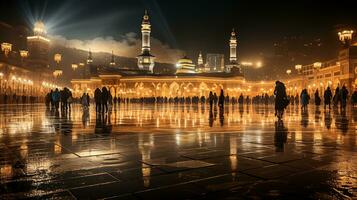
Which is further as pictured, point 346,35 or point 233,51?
point 233,51

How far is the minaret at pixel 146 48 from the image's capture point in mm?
109625

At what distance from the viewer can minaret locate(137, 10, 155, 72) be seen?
110 meters

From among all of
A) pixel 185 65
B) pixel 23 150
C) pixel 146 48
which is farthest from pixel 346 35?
pixel 146 48

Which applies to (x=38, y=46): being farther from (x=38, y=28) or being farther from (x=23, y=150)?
(x=23, y=150)

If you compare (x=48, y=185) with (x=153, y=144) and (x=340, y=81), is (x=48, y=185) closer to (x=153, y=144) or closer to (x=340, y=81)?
(x=153, y=144)

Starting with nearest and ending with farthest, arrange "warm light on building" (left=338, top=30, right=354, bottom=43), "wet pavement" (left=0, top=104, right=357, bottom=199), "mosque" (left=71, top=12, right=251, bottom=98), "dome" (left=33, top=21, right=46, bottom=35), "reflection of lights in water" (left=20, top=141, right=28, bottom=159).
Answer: "wet pavement" (left=0, top=104, right=357, bottom=199)
"reflection of lights in water" (left=20, top=141, right=28, bottom=159)
"warm light on building" (left=338, top=30, right=354, bottom=43)
"mosque" (left=71, top=12, right=251, bottom=98)
"dome" (left=33, top=21, right=46, bottom=35)

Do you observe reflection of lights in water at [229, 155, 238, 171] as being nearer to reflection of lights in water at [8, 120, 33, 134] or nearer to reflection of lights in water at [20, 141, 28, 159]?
reflection of lights in water at [20, 141, 28, 159]

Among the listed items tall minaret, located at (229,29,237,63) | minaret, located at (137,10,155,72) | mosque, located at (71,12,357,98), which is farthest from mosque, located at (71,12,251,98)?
tall minaret, located at (229,29,237,63)

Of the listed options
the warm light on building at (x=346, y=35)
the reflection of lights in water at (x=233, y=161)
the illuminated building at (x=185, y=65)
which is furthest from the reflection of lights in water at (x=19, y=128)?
the illuminated building at (x=185, y=65)

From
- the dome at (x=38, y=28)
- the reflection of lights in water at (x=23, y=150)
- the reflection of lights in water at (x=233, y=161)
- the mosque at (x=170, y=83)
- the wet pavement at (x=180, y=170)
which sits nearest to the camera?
the wet pavement at (x=180, y=170)

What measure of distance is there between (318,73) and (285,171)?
5620cm

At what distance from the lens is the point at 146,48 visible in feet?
367

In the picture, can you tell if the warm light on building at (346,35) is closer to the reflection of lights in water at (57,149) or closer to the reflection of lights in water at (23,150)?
the reflection of lights in water at (57,149)

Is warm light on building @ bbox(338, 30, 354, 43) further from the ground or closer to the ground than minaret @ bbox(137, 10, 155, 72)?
closer to the ground
